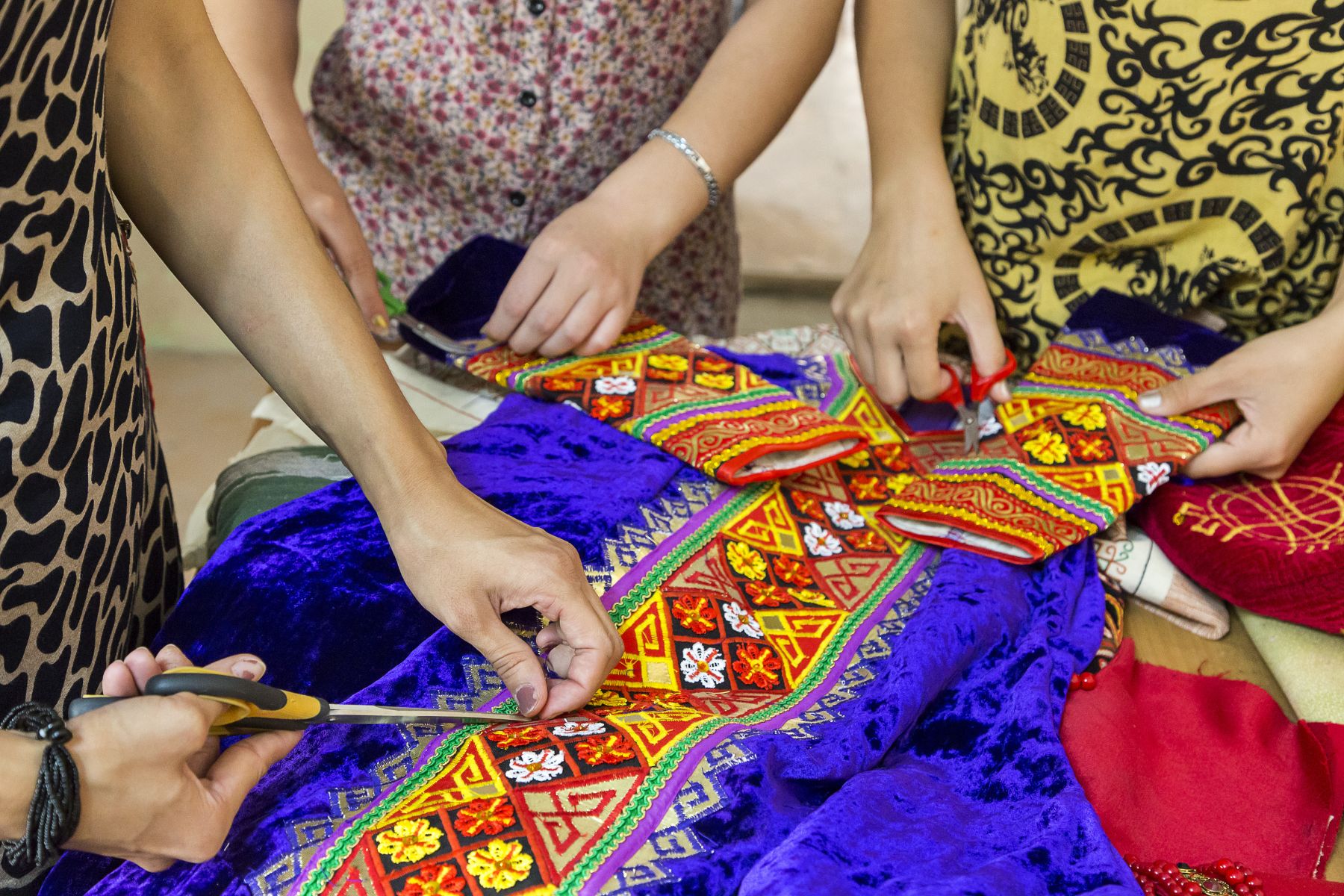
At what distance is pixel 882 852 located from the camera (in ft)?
2.17

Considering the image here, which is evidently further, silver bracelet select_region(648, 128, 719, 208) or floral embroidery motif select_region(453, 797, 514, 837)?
silver bracelet select_region(648, 128, 719, 208)

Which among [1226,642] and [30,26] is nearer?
[30,26]

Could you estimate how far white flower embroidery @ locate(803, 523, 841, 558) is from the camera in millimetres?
998

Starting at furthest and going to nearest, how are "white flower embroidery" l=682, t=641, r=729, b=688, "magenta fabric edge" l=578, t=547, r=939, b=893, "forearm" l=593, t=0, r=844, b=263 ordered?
"forearm" l=593, t=0, r=844, b=263 → "white flower embroidery" l=682, t=641, r=729, b=688 → "magenta fabric edge" l=578, t=547, r=939, b=893

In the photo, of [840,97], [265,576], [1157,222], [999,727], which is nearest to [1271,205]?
[1157,222]

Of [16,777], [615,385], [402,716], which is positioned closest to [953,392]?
[615,385]

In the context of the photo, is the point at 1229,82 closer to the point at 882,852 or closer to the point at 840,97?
the point at 882,852

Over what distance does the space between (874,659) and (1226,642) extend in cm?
37

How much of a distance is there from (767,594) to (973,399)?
378 mm

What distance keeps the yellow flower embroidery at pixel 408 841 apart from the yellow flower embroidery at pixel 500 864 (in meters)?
0.02

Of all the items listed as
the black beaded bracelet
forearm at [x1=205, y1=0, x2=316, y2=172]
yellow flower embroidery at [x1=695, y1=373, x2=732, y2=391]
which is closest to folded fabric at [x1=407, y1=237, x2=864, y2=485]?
yellow flower embroidery at [x1=695, y1=373, x2=732, y2=391]

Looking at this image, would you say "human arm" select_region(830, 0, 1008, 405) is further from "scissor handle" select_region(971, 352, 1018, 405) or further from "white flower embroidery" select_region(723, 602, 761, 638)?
"white flower embroidery" select_region(723, 602, 761, 638)

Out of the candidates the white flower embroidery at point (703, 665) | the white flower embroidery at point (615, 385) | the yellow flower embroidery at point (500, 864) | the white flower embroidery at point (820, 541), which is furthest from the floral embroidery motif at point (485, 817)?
the white flower embroidery at point (615, 385)

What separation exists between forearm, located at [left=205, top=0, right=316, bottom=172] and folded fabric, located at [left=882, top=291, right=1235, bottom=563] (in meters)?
0.79
